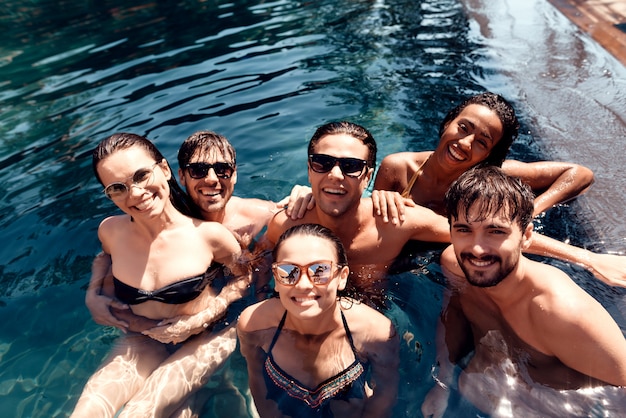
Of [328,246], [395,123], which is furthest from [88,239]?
[395,123]

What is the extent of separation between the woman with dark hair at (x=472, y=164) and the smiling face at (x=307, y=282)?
1.15 meters

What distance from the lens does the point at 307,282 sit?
8.62 ft

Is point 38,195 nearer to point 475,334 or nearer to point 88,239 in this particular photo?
point 88,239

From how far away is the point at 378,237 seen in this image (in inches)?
150

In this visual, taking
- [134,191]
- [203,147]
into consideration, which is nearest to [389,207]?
[203,147]

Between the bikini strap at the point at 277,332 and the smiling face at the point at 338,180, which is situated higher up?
the smiling face at the point at 338,180

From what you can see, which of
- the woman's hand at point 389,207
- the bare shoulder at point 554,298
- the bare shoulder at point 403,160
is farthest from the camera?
the bare shoulder at point 403,160

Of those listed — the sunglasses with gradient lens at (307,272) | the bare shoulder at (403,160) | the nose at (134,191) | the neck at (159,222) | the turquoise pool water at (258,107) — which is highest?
the nose at (134,191)

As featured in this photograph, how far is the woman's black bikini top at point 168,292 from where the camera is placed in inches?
136

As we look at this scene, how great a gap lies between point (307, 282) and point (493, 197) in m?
1.18

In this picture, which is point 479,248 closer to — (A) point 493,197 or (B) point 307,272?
(A) point 493,197

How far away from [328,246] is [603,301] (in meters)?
2.19

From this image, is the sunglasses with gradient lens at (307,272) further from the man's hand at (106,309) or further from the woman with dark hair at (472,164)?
the man's hand at (106,309)

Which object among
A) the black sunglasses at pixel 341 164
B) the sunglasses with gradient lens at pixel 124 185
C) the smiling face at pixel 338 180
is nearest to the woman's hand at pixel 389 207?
the smiling face at pixel 338 180
